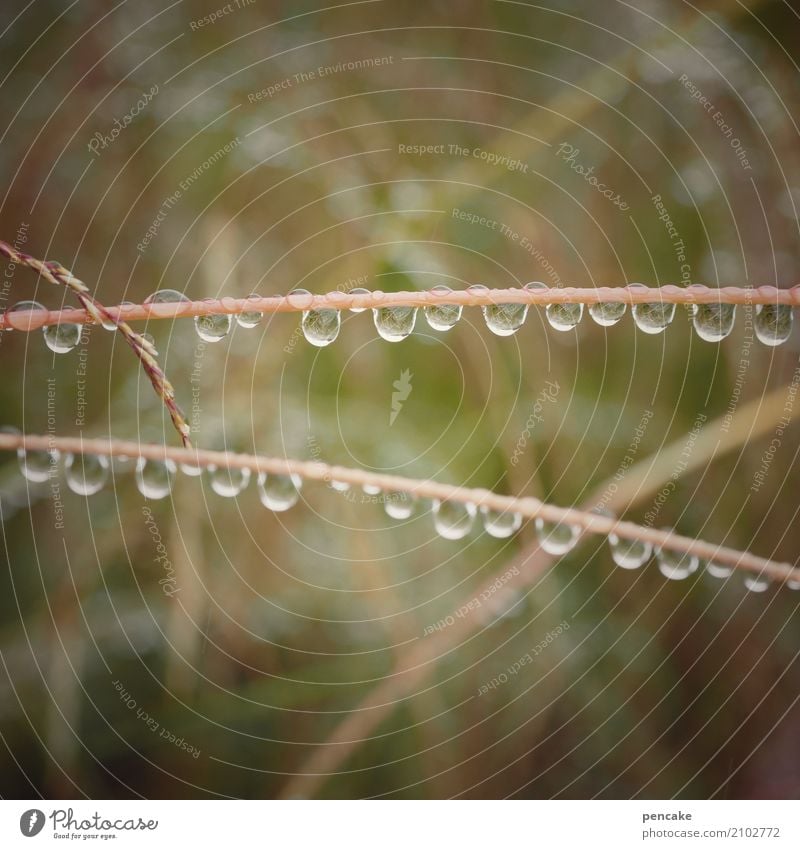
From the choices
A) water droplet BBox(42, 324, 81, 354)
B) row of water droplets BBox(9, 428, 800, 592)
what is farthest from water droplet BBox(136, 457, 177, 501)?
water droplet BBox(42, 324, 81, 354)

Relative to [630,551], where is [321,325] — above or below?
above

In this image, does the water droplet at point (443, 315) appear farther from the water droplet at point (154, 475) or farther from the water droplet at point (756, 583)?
the water droplet at point (756, 583)

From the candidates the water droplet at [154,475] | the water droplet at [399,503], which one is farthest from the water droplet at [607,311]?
the water droplet at [154,475]

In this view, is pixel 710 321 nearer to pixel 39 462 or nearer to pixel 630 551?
pixel 630 551

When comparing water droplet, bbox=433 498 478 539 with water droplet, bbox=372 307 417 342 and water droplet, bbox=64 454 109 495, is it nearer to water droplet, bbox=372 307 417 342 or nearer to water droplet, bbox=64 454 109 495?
water droplet, bbox=372 307 417 342

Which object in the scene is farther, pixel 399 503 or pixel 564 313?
pixel 399 503
